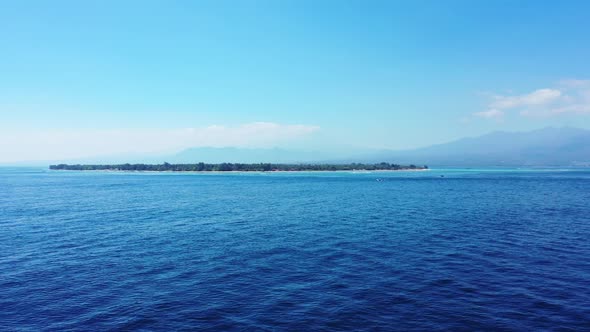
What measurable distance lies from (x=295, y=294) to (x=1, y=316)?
1346cm

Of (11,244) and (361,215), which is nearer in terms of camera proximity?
(11,244)

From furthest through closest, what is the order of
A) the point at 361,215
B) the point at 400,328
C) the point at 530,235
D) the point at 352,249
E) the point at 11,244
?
1. the point at 361,215
2. the point at 530,235
3. the point at 11,244
4. the point at 352,249
5. the point at 400,328

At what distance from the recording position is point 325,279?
63.7 ft

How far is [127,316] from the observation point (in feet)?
49.6

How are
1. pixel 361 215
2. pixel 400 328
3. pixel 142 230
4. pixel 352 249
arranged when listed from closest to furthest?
pixel 400 328 → pixel 352 249 → pixel 142 230 → pixel 361 215

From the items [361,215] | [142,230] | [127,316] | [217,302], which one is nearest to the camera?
[127,316]

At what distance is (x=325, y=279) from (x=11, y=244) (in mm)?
26718

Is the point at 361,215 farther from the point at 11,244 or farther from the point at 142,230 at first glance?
the point at 11,244

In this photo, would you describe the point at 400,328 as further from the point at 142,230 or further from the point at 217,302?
the point at 142,230

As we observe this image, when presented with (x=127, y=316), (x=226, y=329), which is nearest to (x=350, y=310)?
(x=226, y=329)

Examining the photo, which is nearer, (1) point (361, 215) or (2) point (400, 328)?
(2) point (400, 328)

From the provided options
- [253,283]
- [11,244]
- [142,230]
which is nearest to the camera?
[253,283]

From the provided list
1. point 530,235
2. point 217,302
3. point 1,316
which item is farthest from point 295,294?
point 530,235

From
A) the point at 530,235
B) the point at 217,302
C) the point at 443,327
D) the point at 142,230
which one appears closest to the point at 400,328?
the point at 443,327
